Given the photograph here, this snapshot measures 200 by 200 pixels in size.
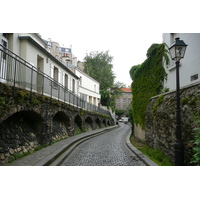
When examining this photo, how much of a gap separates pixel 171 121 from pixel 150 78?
578 cm

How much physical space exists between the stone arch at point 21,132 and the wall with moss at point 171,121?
4.93 meters

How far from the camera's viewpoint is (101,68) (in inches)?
1516

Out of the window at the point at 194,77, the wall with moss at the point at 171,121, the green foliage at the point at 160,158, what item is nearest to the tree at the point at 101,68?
the wall with moss at the point at 171,121

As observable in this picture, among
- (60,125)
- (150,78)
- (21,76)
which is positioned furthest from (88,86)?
(21,76)

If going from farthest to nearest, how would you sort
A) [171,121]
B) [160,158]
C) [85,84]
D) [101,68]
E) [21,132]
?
[101,68] → [85,84] → [21,132] → [160,158] → [171,121]

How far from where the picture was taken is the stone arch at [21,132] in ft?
19.7

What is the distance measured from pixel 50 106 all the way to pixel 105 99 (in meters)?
28.7

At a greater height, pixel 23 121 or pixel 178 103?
pixel 178 103

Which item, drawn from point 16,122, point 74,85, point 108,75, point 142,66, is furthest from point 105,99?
point 16,122

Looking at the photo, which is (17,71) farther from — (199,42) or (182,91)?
(199,42)

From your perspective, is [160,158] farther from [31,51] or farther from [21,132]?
[31,51]

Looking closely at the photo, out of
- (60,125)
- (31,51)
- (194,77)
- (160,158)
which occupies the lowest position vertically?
(160,158)

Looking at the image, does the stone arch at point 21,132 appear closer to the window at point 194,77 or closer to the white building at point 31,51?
the white building at point 31,51

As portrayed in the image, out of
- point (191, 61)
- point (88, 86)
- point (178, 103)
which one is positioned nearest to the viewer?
point (178, 103)
